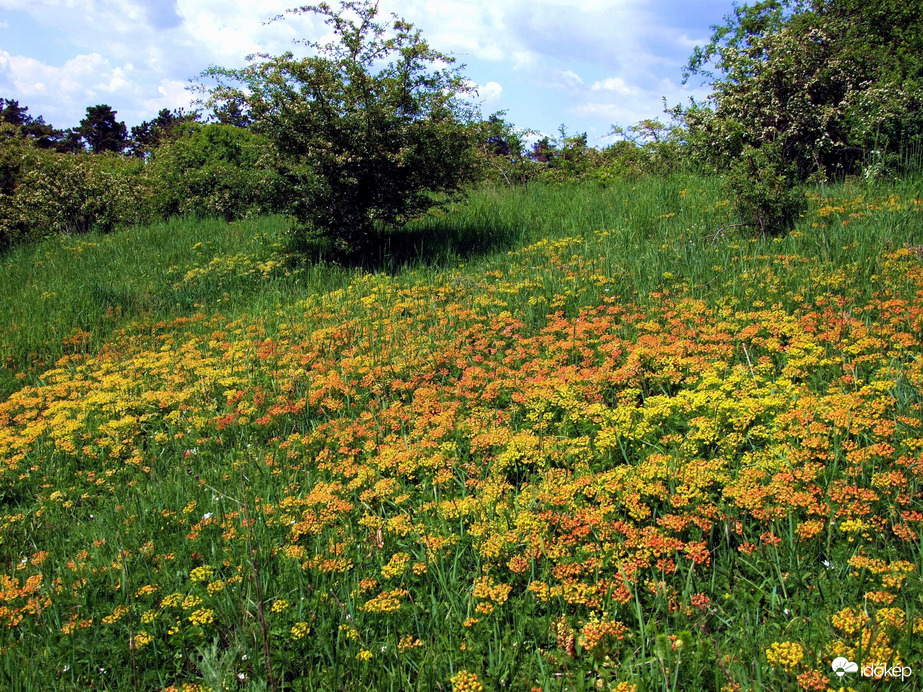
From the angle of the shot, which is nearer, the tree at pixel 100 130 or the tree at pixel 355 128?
the tree at pixel 355 128

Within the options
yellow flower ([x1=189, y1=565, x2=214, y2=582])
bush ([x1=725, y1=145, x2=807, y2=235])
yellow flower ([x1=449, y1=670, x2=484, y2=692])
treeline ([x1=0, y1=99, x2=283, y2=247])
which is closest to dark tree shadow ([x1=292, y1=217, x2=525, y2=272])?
bush ([x1=725, y1=145, x2=807, y2=235])

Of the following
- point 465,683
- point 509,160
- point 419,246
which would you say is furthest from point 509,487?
point 509,160

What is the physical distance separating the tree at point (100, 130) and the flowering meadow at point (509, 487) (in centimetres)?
3112

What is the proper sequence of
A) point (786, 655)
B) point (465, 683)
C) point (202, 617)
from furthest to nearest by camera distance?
point (202, 617) < point (465, 683) < point (786, 655)

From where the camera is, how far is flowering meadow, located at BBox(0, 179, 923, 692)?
7.15ft

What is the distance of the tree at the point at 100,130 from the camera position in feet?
103

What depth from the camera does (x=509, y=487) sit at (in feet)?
9.51

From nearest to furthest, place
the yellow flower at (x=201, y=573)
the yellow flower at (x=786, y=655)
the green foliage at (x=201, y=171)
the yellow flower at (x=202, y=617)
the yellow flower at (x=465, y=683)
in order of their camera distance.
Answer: the yellow flower at (x=786, y=655)
the yellow flower at (x=465, y=683)
the yellow flower at (x=202, y=617)
the yellow flower at (x=201, y=573)
the green foliage at (x=201, y=171)

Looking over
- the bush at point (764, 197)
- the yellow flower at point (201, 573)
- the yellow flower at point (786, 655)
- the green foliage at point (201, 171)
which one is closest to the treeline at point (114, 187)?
the green foliage at point (201, 171)

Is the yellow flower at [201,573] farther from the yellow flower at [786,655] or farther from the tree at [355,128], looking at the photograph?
the tree at [355,128]

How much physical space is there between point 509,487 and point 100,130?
36.3m

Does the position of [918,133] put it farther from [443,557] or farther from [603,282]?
[443,557]

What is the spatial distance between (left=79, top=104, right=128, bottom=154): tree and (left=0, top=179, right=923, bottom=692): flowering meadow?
102 feet

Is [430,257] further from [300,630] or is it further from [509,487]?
[300,630]
